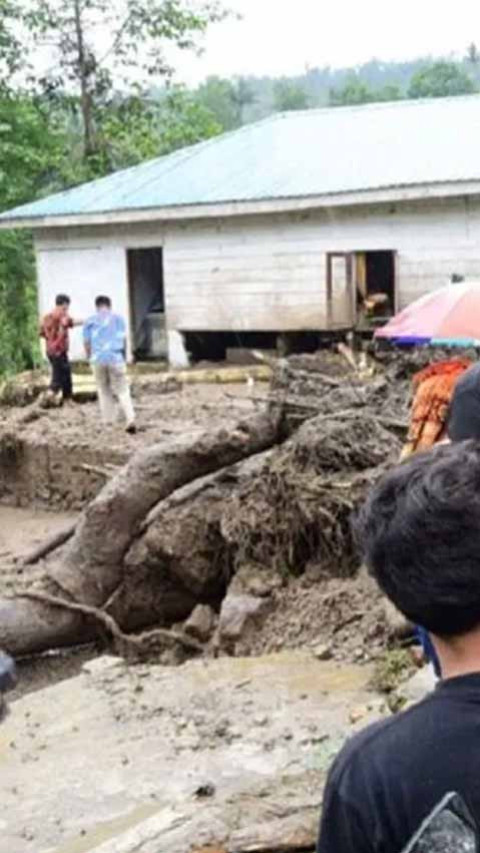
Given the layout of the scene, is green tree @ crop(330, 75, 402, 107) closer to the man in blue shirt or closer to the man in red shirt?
the man in red shirt

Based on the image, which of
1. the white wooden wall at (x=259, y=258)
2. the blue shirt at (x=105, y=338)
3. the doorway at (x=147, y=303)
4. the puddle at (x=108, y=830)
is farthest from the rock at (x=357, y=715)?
the doorway at (x=147, y=303)

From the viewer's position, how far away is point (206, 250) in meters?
21.4

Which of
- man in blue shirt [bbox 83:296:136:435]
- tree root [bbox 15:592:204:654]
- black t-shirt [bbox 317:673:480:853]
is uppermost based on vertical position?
black t-shirt [bbox 317:673:480:853]

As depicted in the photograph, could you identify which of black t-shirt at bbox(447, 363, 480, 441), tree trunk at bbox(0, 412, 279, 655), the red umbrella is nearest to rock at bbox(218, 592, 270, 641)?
tree trunk at bbox(0, 412, 279, 655)

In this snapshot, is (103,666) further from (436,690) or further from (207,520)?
(436,690)

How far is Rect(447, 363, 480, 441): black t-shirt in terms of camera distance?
3.94m

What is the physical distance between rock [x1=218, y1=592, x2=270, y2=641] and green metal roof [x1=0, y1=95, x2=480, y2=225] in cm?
1024

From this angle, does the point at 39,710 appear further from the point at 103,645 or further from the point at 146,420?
the point at 146,420

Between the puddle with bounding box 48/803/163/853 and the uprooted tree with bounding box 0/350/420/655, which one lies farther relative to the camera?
the uprooted tree with bounding box 0/350/420/655

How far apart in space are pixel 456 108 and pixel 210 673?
16901 mm

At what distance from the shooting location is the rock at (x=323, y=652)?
814cm

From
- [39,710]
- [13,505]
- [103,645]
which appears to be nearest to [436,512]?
[39,710]

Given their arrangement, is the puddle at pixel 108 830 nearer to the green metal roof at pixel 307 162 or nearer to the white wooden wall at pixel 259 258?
the green metal roof at pixel 307 162

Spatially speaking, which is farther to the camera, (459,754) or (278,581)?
(278,581)
